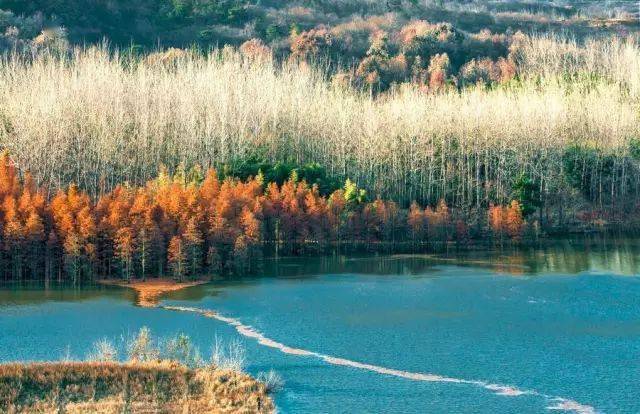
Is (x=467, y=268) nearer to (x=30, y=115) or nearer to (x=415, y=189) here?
(x=415, y=189)

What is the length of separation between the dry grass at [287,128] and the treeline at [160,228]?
6762 millimetres

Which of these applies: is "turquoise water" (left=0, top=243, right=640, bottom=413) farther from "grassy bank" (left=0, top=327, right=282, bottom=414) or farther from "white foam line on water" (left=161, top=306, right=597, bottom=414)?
"grassy bank" (left=0, top=327, right=282, bottom=414)

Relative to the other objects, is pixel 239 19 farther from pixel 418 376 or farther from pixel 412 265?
pixel 418 376

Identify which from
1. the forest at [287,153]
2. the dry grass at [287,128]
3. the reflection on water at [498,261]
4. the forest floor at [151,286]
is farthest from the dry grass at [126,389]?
the dry grass at [287,128]

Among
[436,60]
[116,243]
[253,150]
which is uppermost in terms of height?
[436,60]

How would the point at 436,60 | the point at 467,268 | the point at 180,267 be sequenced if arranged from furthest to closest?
1. the point at 436,60
2. the point at 467,268
3. the point at 180,267

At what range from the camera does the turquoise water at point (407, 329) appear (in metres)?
29.9

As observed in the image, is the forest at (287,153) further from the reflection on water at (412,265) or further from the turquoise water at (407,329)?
the turquoise water at (407,329)

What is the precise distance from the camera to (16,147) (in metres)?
69.5

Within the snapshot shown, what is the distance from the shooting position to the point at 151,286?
49.2 meters

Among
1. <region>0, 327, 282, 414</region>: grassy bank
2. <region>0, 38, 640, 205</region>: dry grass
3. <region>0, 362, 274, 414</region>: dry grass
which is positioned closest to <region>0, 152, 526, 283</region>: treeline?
<region>0, 38, 640, 205</region>: dry grass

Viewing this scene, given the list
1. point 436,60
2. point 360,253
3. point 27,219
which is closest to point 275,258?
point 360,253

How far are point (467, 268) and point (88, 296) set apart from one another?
22526 millimetres

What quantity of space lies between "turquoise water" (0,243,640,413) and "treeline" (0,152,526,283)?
9.04 ft
